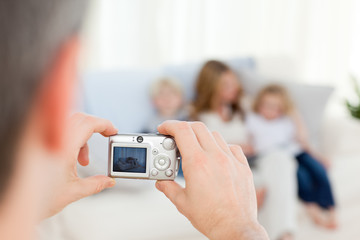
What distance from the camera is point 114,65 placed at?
94.9 inches

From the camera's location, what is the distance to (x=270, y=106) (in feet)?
6.05

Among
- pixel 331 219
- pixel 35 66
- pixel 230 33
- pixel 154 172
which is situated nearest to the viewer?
pixel 35 66

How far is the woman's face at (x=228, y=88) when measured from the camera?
5.91ft

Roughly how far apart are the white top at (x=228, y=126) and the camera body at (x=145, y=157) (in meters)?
1.03

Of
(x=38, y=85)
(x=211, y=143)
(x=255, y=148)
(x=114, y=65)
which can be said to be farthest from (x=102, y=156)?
(x=114, y=65)

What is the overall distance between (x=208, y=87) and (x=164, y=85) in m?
0.19

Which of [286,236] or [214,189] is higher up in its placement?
[214,189]

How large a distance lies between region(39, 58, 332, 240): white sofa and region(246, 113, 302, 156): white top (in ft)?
0.35

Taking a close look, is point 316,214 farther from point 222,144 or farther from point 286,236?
point 222,144

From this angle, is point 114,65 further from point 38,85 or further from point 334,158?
point 38,85

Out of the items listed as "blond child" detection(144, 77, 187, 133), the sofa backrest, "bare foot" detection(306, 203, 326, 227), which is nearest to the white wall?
the sofa backrest

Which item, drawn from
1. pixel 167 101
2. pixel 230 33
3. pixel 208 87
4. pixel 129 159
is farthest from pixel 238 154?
pixel 230 33

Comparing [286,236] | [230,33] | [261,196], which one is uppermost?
[230,33]

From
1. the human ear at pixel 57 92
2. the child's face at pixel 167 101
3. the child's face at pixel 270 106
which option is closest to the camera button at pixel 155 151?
the human ear at pixel 57 92
